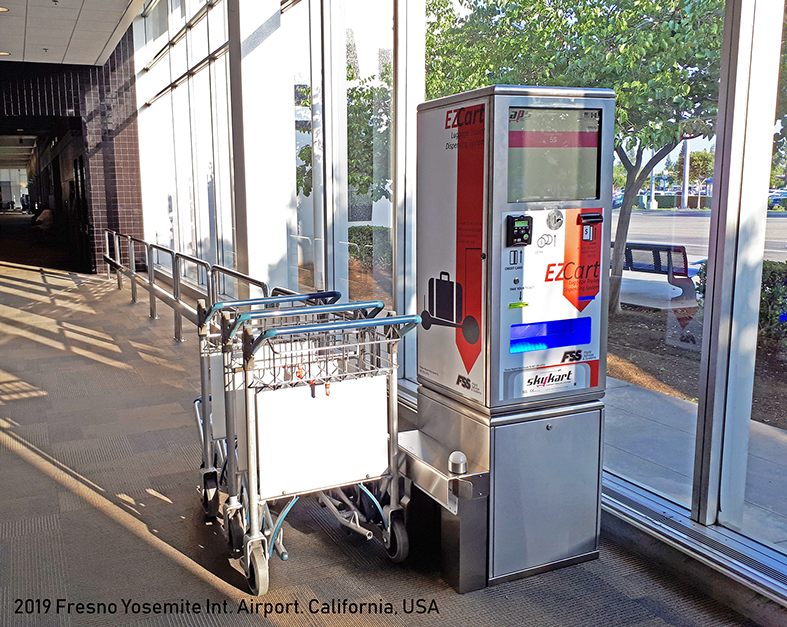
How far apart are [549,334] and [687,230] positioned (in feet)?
2.04

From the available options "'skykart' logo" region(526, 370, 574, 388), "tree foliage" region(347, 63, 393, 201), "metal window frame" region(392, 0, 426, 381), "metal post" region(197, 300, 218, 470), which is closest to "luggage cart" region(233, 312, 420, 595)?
"metal post" region(197, 300, 218, 470)

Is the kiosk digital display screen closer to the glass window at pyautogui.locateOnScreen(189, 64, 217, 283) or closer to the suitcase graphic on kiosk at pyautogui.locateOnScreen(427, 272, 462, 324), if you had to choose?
the suitcase graphic on kiosk at pyautogui.locateOnScreen(427, 272, 462, 324)

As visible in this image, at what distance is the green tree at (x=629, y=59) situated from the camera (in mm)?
2457

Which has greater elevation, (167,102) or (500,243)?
(167,102)

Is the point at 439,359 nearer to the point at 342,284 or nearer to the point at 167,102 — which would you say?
the point at 342,284

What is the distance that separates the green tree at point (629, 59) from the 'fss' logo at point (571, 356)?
403mm

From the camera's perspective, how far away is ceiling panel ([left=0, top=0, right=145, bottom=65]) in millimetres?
7684

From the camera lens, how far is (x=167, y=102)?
10914 millimetres

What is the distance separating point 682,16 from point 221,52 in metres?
6.10

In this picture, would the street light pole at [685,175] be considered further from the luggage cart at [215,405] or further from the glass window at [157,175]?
the glass window at [157,175]

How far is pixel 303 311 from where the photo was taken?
2.61 metres

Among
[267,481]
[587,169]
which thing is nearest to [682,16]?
[587,169]

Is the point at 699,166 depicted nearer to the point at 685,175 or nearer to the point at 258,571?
the point at 685,175

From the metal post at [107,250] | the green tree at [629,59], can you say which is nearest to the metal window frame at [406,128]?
the green tree at [629,59]
